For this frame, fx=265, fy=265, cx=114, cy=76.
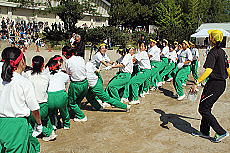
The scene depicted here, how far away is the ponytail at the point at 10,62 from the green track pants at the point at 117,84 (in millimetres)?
4190

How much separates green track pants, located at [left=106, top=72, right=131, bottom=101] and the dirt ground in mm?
449

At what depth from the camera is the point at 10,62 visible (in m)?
3.15

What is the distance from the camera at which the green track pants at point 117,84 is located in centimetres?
724

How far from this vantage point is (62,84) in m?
5.34

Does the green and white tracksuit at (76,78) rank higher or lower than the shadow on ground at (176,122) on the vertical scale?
higher

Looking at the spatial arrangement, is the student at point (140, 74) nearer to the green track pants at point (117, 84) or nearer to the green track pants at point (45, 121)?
the green track pants at point (117, 84)

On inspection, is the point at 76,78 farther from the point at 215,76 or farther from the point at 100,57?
the point at 215,76

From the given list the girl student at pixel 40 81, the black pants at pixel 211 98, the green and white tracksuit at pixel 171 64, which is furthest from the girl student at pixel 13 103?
the green and white tracksuit at pixel 171 64

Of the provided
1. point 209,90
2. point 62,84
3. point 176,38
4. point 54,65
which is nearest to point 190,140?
point 209,90

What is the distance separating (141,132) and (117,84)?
6.30ft

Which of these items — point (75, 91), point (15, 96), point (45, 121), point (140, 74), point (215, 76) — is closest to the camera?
point (15, 96)

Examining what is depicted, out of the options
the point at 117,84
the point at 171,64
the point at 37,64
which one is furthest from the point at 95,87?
the point at 171,64

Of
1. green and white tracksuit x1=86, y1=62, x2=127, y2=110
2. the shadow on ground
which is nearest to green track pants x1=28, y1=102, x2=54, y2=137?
green and white tracksuit x1=86, y1=62, x2=127, y2=110

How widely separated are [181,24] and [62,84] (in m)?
40.2
